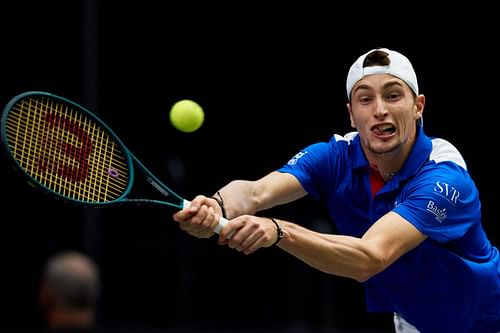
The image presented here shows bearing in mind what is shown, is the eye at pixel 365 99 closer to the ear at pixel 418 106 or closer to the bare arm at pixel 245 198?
the ear at pixel 418 106

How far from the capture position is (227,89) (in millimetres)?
10836

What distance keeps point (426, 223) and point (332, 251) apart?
1.42 feet

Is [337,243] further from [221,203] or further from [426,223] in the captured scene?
[221,203]

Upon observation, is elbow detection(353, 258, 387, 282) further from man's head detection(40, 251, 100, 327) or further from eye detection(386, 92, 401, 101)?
man's head detection(40, 251, 100, 327)

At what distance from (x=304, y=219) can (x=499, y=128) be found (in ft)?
7.58

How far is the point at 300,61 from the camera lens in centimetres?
1056

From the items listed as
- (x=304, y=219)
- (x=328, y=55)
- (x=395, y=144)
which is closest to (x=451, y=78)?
(x=328, y=55)

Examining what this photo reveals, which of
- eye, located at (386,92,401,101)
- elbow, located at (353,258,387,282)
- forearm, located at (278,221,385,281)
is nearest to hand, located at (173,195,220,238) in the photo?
forearm, located at (278,221,385,281)

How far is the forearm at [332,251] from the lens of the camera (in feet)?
13.2

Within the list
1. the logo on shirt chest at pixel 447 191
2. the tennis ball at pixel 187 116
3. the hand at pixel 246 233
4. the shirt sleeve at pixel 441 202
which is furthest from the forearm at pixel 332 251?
the tennis ball at pixel 187 116

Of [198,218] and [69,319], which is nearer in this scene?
[69,319]

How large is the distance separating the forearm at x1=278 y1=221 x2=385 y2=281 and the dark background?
526 cm

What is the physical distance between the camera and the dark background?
386 inches

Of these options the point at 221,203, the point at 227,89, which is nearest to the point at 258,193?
the point at 221,203
